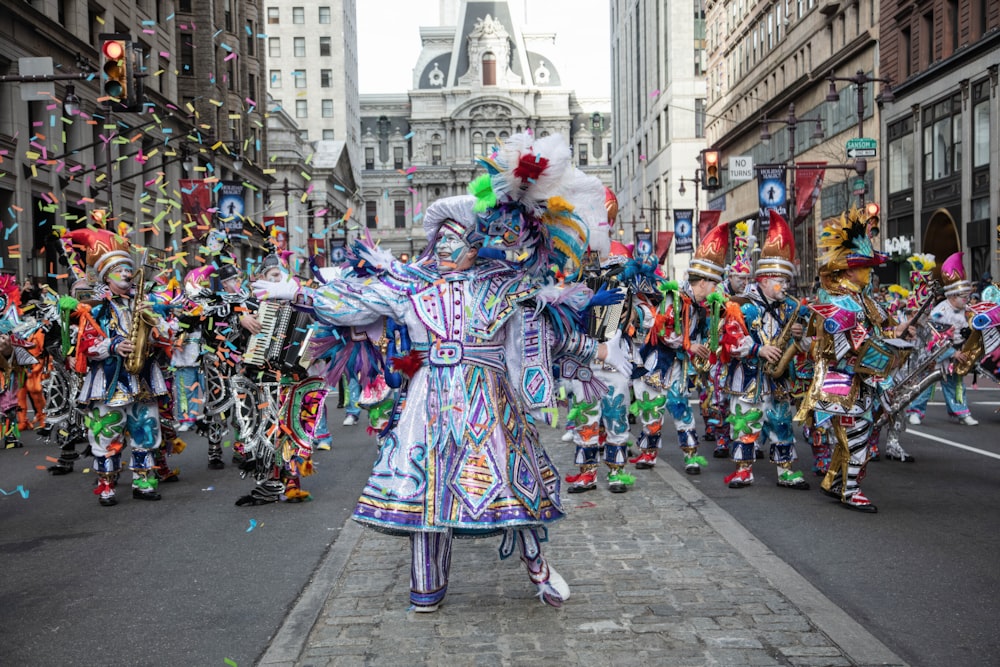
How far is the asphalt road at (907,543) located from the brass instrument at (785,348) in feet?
3.55

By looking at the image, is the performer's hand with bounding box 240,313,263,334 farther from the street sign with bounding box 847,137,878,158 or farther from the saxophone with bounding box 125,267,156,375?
the street sign with bounding box 847,137,878,158

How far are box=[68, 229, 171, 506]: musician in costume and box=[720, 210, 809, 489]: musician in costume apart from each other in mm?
5079

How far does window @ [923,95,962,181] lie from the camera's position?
97.7ft

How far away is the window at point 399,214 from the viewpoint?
10931cm

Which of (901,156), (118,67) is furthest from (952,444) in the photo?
(901,156)

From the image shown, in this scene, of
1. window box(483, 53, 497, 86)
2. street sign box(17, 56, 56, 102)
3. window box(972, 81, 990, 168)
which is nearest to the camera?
street sign box(17, 56, 56, 102)

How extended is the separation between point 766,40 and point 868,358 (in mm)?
45848

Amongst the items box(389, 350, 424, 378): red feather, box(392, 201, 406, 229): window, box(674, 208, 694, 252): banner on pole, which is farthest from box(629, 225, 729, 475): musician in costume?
box(392, 201, 406, 229): window

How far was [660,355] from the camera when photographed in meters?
9.81

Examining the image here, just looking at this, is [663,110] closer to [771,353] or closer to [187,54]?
[187,54]

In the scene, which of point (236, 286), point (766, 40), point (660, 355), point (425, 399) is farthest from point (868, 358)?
point (766, 40)

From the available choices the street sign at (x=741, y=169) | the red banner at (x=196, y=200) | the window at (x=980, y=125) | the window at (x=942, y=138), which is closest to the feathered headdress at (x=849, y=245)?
the red banner at (x=196, y=200)

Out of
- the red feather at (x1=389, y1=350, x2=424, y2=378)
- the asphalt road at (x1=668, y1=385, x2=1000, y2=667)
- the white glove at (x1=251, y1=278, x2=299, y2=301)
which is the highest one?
the white glove at (x1=251, y1=278, x2=299, y2=301)

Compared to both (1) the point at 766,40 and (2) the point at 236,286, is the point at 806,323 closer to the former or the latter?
(2) the point at 236,286
